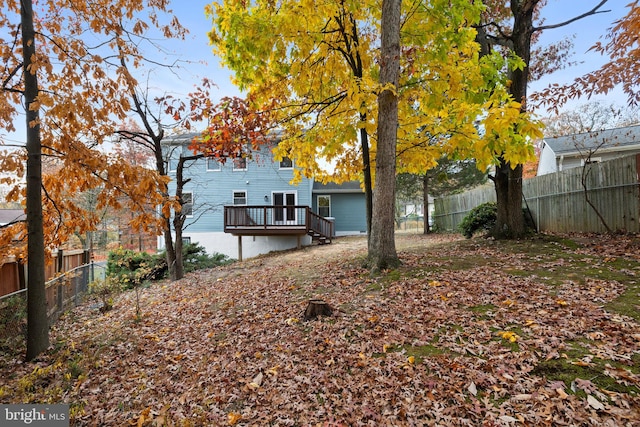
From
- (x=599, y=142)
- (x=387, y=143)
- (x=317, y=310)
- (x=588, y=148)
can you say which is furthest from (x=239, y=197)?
(x=599, y=142)

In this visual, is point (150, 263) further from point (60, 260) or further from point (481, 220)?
point (481, 220)

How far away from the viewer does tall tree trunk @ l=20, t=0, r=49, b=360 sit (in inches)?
168

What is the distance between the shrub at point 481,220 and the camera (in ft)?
38.6

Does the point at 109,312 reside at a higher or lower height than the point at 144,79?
lower

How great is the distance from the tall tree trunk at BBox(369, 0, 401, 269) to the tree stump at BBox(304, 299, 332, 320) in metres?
1.90

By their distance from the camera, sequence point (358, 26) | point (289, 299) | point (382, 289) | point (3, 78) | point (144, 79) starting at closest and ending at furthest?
point (3, 78)
point (382, 289)
point (289, 299)
point (358, 26)
point (144, 79)

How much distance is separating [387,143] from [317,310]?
339cm

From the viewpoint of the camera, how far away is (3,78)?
4641 millimetres

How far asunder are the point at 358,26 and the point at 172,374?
8412 millimetres

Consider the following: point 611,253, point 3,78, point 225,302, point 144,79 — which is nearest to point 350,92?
point 225,302

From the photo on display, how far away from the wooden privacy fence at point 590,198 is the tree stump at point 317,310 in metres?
8.17

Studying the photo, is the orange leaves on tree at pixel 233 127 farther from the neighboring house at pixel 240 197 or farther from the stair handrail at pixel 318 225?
the neighboring house at pixel 240 197

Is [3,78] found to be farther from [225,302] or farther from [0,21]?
[225,302]

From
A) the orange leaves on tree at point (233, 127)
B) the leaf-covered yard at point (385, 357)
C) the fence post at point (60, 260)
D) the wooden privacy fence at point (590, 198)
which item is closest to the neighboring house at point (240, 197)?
the fence post at point (60, 260)
